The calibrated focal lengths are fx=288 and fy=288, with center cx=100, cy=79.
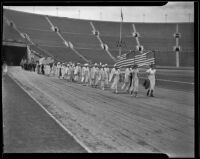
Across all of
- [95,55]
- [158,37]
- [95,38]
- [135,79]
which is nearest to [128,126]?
[135,79]

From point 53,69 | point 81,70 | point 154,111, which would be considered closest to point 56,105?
point 154,111

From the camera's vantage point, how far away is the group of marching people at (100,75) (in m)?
13.7

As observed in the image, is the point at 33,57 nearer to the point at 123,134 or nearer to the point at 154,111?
the point at 154,111

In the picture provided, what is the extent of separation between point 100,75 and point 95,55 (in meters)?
14.0

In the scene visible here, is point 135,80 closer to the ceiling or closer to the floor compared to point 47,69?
closer to the floor

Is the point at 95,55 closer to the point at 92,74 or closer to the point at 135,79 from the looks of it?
the point at 92,74

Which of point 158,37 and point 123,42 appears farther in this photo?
point 123,42

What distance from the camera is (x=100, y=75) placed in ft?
57.5

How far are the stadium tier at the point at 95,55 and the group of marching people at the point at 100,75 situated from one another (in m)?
3.88

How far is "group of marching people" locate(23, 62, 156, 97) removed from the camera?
13734 millimetres

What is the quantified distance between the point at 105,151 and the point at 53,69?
2073cm

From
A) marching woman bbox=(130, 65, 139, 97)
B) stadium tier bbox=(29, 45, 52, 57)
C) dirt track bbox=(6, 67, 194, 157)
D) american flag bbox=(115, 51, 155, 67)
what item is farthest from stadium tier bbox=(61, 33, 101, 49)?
dirt track bbox=(6, 67, 194, 157)

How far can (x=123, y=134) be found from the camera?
7.11 meters

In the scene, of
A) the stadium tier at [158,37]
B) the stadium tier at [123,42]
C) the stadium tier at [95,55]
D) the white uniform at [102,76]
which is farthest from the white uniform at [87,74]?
the stadium tier at [158,37]
